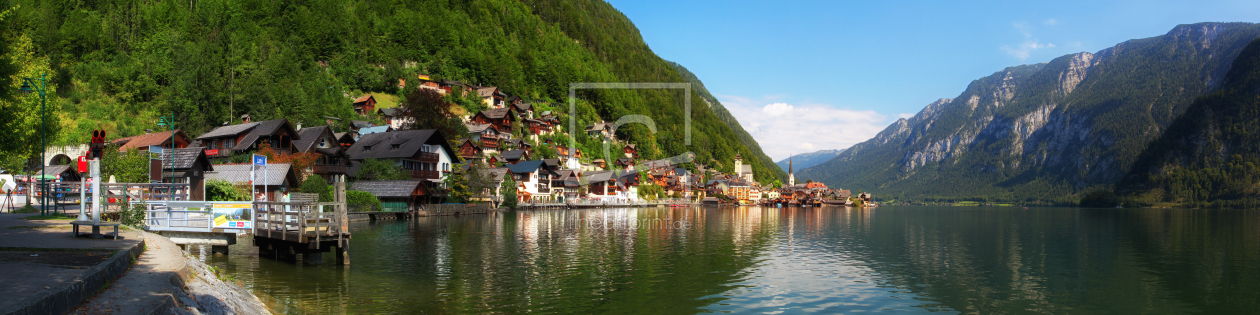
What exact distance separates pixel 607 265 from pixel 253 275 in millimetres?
12937

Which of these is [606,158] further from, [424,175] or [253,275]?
[253,275]

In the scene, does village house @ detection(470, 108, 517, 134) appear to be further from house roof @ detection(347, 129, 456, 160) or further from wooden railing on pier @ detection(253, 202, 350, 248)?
wooden railing on pier @ detection(253, 202, 350, 248)

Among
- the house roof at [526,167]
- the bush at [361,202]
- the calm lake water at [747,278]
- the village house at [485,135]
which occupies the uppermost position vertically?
the village house at [485,135]

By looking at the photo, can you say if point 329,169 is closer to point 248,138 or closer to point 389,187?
point 389,187

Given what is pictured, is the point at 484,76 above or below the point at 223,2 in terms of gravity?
below

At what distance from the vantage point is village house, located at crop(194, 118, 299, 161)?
6500 cm

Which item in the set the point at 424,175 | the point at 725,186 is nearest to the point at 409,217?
the point at 424,175

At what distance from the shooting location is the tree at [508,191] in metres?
95.0

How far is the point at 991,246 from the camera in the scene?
132 ft

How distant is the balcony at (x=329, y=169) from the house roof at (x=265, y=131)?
463cm

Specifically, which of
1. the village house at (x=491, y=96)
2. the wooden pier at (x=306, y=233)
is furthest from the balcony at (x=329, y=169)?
the village house at (x=491, y=96)

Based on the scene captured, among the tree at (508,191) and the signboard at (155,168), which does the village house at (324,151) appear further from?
the signboard at (155,168)

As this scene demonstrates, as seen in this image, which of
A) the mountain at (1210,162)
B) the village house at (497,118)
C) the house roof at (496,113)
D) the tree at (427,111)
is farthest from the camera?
the mountain at (1210,162)

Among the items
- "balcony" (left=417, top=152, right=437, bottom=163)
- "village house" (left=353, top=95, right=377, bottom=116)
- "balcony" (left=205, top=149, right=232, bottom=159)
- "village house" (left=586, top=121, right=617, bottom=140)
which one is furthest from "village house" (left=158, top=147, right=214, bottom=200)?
"village house" (left=586, top=121, right=617, bottom=140)
